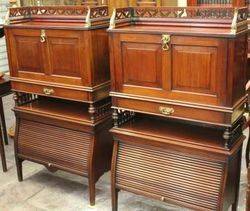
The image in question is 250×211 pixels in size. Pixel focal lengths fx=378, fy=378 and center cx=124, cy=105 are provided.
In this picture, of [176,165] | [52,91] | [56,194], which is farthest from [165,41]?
[56,194]

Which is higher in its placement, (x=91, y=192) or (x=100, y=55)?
(x=100, y=55)

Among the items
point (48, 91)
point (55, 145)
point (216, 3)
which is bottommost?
point (55, 145)

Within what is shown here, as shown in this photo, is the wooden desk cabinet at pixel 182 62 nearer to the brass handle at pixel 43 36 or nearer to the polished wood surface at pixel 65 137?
the polished wood surface at pixel 65 137

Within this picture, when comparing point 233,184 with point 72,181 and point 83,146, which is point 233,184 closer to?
point 83,146

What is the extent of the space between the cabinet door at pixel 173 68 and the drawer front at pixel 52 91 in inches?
12.3

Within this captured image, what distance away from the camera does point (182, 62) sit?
6.14 feet

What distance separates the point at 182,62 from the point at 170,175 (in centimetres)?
63

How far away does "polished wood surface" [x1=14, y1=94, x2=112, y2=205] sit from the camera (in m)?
2.42

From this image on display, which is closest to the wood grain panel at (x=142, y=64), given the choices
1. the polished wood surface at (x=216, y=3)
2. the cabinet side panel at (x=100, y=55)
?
the cabinet side panel at (x=100, y=55)

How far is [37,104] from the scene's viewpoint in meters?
2.75

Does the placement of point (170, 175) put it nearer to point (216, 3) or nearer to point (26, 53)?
point (26, 53)

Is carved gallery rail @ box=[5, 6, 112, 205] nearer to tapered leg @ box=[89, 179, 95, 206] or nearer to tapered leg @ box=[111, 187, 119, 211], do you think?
tapered leg @ box=[89, 179, 95, 206]

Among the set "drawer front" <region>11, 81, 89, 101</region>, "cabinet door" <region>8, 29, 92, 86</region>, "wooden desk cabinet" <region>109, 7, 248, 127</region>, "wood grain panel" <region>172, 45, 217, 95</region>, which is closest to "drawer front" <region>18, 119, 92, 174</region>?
"drawer front" <region>11, 81, 89, 101</region>

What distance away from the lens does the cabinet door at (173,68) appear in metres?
1.78
